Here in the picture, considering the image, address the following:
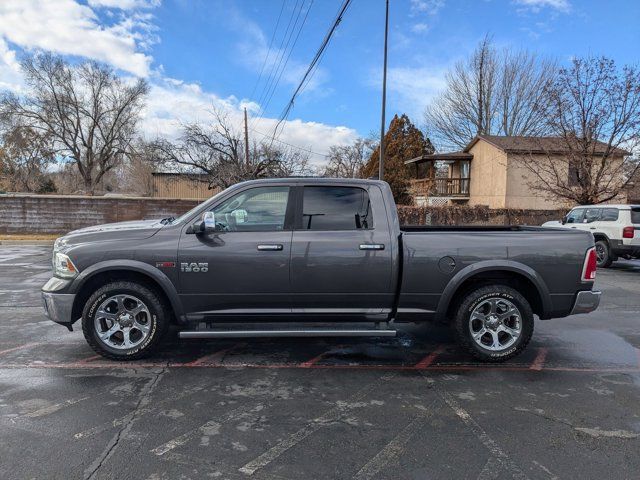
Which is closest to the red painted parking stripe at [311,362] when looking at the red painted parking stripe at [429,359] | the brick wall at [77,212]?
the red painted parking stripe at [429,359]

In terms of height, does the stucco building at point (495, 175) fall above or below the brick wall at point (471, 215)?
above

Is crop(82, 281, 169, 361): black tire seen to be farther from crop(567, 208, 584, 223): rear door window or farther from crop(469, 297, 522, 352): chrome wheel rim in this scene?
crop(567, 208, 584, 223): rear door window

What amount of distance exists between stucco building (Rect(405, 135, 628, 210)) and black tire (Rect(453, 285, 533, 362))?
1995 cm

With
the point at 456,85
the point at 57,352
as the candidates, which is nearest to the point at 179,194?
the point at 456,85

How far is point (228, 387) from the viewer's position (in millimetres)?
4043

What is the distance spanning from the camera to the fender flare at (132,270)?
14.5 ft

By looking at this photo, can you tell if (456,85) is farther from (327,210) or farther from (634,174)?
(327,210)

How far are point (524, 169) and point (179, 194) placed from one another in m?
30.5

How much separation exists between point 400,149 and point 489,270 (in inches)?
1520

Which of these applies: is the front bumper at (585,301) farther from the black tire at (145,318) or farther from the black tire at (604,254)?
the black tire at (604,254)

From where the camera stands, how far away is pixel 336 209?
15.5ft

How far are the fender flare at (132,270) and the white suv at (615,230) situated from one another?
10.7 meters

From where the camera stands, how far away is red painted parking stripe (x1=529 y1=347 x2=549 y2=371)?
15.4 feet

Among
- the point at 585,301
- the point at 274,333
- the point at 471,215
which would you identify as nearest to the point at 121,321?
the point at 274,333
